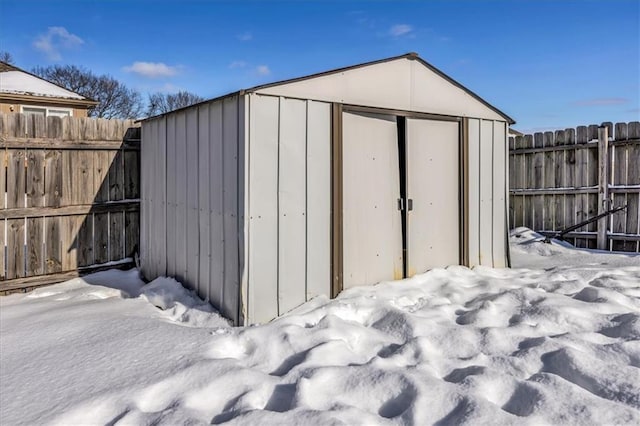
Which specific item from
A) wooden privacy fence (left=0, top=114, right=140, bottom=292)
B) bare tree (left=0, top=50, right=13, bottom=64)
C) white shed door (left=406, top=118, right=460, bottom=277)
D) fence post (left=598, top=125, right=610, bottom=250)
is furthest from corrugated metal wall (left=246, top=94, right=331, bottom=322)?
bare tree (left=0, top=50, right=13, bottom=64)

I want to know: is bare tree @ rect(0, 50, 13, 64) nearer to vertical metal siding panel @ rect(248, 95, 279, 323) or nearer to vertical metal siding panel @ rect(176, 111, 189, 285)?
vertical metal siding panel @ rect(176, 111, 189, 285)

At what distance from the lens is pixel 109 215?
5.25 metres

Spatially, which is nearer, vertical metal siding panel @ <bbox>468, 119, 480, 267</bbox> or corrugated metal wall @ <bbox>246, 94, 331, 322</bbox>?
corrugated metal wall @ <bbox>246, 94, 331, 322</bbox>

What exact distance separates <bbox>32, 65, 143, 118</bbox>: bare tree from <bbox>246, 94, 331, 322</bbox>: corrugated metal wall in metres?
27.1

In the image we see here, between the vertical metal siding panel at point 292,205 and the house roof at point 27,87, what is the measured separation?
1056cm

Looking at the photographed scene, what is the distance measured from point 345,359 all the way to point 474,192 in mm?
3144

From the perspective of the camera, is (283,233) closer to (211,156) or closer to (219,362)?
(211,156)

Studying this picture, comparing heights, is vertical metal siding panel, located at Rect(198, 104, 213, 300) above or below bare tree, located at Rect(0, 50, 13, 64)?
below

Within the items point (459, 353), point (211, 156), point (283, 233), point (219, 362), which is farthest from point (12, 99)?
point (459, 353)

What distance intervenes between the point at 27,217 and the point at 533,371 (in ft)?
16.2

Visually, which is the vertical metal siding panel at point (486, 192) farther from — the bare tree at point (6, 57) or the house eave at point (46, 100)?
the bare tree at point (6, 57)

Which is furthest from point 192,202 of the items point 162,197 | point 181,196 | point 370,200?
point 370,200

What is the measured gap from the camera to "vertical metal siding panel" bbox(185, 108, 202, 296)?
4156 mm

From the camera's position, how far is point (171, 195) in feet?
15.4
